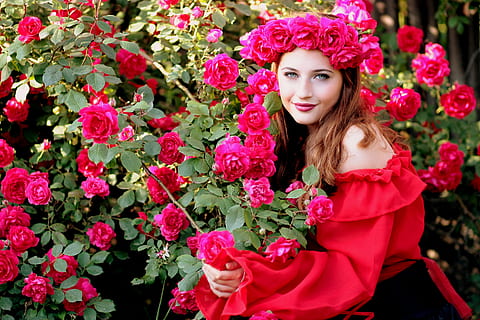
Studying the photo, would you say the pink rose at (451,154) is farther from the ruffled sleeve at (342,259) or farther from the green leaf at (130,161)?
the green leaf at (130,161)

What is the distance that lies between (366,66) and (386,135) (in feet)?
1.99

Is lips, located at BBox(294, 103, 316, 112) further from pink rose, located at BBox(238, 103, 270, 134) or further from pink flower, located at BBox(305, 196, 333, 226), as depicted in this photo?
pink flower, located at BBox(305, 196, 333, 226)

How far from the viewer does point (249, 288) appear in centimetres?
186

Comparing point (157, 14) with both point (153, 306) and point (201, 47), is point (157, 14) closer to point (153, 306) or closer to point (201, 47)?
point (201, 47)

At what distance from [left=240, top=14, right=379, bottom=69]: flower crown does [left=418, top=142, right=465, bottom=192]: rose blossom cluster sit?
1.13m

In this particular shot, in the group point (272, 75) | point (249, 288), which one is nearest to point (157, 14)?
point (272, 75)

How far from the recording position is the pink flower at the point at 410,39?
3.47 meters

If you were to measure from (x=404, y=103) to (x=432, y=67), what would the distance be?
0.58 metres

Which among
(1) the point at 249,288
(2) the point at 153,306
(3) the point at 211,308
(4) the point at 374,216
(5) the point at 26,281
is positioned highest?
(4) the point at 374,216

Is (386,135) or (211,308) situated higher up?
(386,135)

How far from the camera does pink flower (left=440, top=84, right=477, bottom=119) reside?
10.4ft

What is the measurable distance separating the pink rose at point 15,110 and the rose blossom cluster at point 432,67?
6.10ft

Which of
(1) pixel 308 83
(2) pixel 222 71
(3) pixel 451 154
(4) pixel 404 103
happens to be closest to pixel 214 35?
(2) pixel 222 71

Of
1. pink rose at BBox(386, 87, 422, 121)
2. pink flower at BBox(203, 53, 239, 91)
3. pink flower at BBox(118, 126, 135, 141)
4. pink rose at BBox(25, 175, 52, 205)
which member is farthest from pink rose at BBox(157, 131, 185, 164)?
pink rose at BBox(386, 87, 422, 121)
